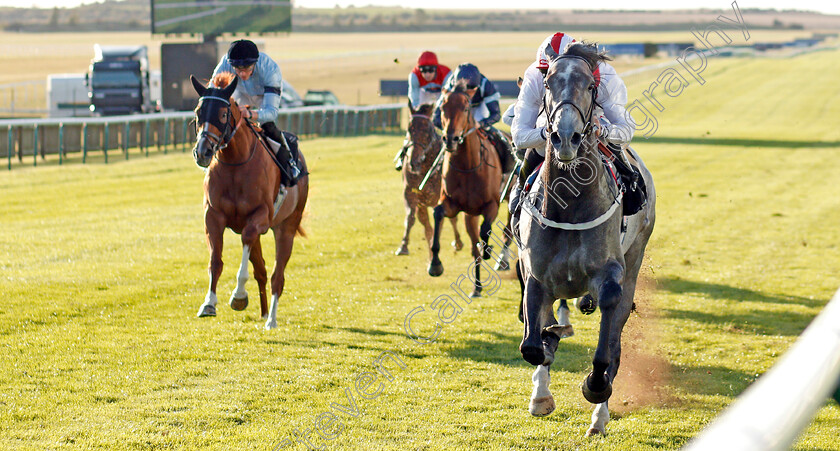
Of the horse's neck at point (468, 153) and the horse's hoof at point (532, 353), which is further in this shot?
the horse's neck at point (468, 153)

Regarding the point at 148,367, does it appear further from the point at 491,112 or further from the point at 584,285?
the point at 491,112

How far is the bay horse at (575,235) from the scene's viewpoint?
183 inches

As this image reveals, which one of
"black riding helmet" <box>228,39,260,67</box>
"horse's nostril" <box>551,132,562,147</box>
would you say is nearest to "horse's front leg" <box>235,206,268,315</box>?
"black riding helmet" <box>228,39,260,67</box>

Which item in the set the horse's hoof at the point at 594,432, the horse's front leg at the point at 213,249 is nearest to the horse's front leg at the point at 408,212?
the horse's front leg at the point at 213,249

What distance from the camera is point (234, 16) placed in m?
35.9

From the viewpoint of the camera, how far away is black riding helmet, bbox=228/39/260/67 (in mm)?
7680

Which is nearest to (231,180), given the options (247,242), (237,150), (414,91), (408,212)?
(237,150)

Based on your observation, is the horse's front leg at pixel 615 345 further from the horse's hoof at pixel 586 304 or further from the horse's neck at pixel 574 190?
the horse's neck at pixel 574 190

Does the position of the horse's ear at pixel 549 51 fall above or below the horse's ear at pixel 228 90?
above

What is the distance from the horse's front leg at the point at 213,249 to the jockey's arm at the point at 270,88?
0.90m

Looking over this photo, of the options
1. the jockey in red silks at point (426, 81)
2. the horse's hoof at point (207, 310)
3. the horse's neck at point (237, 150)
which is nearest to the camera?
the horse's hoof at point (207, 310)

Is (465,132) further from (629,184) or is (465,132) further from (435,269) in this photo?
(629,184)

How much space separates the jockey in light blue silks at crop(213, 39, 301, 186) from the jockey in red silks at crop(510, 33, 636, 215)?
9.24 feet

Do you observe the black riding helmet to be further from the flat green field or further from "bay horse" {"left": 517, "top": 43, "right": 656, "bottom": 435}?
"bay horse" {"left": 517, "top": 43, "right": 656, "bottom": 435}
